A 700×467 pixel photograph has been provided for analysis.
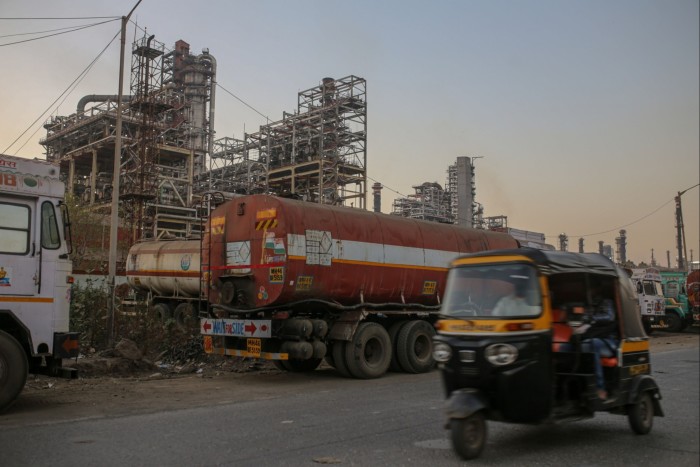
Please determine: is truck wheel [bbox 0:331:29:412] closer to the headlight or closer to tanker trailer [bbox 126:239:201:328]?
the headlight

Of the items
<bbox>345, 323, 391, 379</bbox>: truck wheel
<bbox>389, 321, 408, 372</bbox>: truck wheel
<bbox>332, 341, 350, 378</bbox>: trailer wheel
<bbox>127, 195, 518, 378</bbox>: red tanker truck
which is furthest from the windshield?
<bbox>332, 341, 350, 378</bbox>: trailer wheel

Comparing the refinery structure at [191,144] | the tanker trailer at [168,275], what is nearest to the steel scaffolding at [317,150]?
the refinery structure at [191,144]

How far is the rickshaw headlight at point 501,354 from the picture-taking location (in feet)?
18.7

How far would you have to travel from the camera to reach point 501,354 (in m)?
5.73

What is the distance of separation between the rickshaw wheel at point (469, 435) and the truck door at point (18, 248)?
6.47 meters

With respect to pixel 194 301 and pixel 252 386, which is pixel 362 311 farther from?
pixel 194 301

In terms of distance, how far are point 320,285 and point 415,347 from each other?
3.26 metres

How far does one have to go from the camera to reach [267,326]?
11227 millimetres

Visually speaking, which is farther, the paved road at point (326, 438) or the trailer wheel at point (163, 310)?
the trailer wheel at point (163, 310)

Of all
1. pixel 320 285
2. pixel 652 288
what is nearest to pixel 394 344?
pixel 320 285

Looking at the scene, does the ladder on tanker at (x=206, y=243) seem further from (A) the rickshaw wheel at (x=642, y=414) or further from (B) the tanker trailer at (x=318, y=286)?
(A) the rickshaw wheel at (x=642, y=414)

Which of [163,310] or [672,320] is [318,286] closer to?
[163,310]

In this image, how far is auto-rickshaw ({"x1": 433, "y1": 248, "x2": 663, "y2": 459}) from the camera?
5.69 meters

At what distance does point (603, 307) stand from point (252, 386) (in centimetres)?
707
